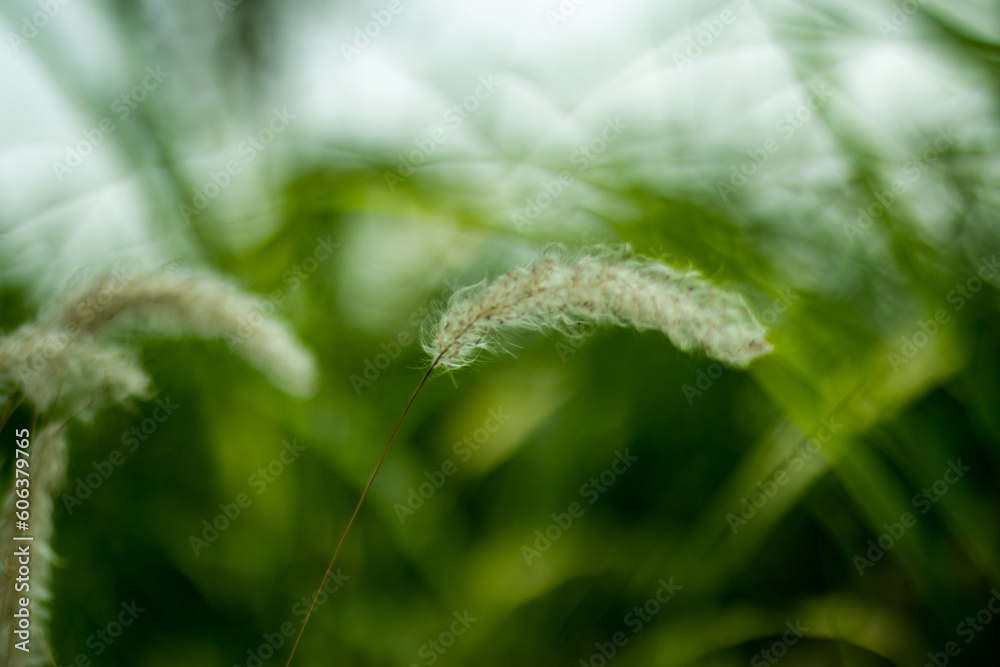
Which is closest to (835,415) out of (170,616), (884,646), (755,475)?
(755,475)

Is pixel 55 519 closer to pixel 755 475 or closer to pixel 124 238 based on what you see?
pixel 124 238

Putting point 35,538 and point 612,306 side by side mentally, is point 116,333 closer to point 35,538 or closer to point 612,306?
point 35,538

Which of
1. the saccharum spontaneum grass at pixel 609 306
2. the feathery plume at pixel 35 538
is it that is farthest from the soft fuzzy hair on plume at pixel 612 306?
the feathery plume at pixel 35 538

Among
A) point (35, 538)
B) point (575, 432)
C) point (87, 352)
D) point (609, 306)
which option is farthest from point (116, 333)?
point (575, 432)

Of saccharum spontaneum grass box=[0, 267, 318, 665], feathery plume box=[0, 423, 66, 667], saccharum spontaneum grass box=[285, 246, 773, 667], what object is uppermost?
saccharum spontaneum grass box=[285, 246, 773, 667]

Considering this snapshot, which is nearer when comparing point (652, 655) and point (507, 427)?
point (652, 655)

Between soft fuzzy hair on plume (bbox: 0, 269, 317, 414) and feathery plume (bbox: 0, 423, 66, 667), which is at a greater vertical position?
soft fuzzy hair on plume (bbox: 0, 269, 317, 414)

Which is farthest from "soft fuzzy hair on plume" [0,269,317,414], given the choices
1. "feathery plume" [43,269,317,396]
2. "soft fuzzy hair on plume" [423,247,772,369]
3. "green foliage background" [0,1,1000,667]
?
"green foliage background" [0,1,1000,667]

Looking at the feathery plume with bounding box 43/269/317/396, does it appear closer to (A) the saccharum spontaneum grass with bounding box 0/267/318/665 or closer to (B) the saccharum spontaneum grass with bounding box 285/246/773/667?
(A) the saccharum spontaneum grass with bounding box 0/267/318/665
